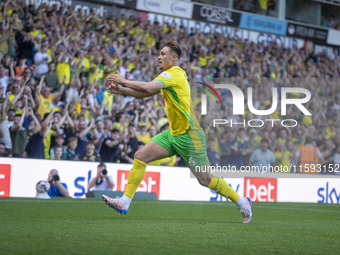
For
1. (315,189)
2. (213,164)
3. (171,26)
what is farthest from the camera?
(171,26)

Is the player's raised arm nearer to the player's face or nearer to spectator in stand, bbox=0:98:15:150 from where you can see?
the player's face

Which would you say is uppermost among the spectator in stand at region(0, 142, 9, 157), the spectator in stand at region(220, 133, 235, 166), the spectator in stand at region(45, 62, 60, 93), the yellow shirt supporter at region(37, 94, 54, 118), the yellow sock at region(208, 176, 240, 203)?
the spectator in stand at region(45, 62, 60, 93)

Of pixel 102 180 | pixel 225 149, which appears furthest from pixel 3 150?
pixel 225 149

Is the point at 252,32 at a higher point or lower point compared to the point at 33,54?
higher

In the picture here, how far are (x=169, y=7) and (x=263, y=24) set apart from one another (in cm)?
523

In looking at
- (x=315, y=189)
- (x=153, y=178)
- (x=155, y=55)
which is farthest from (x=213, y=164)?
(x=155, y=55)

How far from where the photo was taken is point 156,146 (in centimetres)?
695

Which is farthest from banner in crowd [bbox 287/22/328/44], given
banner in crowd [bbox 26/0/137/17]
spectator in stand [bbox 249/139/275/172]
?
spectator in stand [bbox 249/139/275/172]

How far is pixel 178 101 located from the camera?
6.83m

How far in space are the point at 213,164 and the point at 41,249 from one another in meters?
11.0

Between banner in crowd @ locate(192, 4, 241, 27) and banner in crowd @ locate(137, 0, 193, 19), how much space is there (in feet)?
1.31

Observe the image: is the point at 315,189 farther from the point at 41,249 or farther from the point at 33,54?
the point at 41,249

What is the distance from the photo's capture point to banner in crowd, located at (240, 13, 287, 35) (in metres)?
23.8

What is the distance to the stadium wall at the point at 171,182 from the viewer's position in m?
12.0
